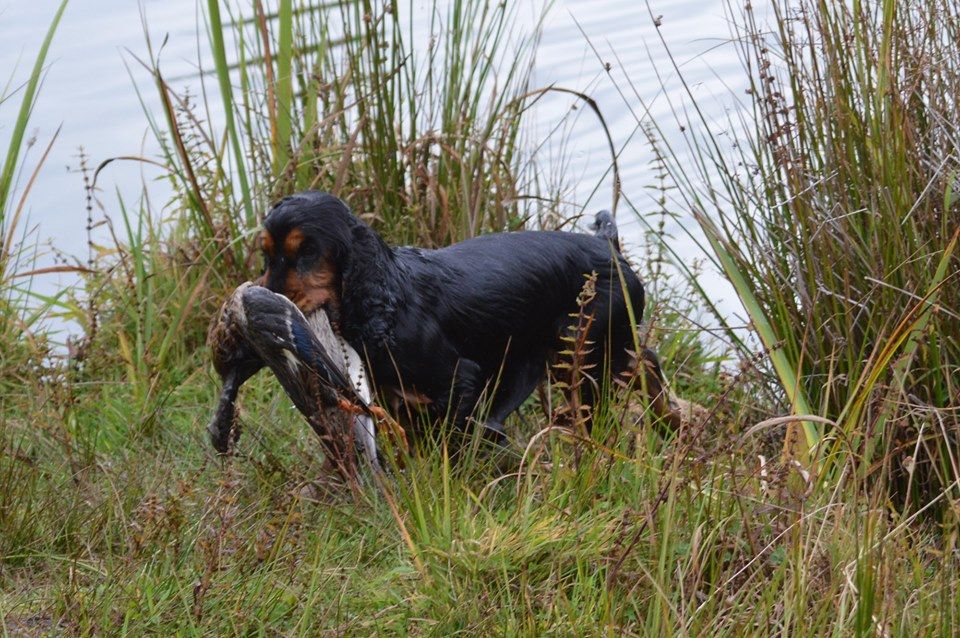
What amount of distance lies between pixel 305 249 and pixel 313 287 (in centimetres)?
10

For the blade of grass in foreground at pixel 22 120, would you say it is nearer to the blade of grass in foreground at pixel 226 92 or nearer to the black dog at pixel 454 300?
the blade of grass in foreground at pixel 226 92

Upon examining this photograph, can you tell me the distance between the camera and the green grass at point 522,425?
2.81m

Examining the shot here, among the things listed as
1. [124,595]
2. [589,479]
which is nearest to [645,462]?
[589,479]

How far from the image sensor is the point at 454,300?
3.85 metres

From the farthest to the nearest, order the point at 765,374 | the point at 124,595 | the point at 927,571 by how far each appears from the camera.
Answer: the point at 765,374 → the point at 927,571 → the point at 124,595

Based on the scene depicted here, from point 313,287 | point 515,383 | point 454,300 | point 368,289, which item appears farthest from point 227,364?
point 515,383

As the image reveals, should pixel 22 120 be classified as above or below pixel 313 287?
above

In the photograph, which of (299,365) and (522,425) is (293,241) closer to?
(299,365)

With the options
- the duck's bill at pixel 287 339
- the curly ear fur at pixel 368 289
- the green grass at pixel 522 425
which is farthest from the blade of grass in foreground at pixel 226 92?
the duck's bill at pixel 287 339

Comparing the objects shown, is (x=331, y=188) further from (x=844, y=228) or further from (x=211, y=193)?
(x=844, y=228)

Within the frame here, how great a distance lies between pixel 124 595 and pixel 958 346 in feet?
7.06

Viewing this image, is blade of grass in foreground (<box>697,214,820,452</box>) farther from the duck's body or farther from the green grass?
the duck's body

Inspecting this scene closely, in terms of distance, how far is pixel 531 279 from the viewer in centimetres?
392

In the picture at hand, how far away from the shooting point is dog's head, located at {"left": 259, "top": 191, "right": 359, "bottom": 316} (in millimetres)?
3467
